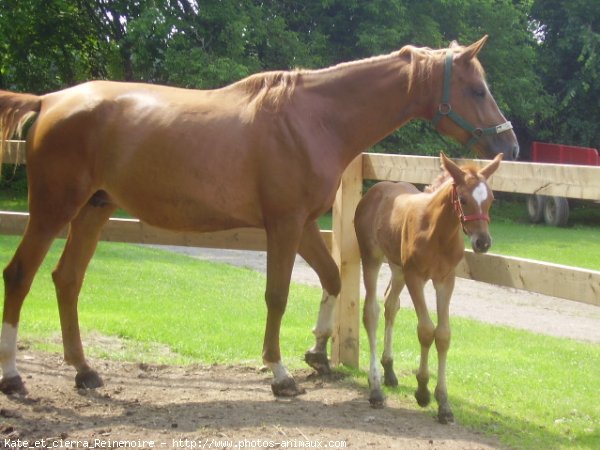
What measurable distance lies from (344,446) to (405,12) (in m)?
20.6

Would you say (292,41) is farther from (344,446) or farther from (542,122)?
(344,446)

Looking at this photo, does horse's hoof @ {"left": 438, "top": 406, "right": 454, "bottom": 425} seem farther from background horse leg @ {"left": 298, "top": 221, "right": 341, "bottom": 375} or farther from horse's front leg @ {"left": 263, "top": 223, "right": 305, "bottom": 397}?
background horse leg @ {"left": 298, "top": 221, "right": 341, "bottom": 375}

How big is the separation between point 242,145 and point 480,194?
1477 millimetres

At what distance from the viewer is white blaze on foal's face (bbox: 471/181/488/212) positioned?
13.4 feet

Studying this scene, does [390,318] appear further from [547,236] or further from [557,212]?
[557,212]

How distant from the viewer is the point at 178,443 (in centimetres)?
391

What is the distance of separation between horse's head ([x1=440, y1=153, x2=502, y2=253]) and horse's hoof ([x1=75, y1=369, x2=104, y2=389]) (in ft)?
8.61

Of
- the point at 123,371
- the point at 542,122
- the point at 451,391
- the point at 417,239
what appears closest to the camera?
the point at 417,239

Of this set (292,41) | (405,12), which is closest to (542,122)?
(405,12)

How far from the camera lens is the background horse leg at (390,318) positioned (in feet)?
16.7

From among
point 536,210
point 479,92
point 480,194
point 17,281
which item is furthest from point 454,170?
point 536,210

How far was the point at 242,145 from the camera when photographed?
468 cm

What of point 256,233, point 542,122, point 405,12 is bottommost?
point 256,233

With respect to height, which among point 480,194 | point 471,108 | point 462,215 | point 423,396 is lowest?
point 423,396
